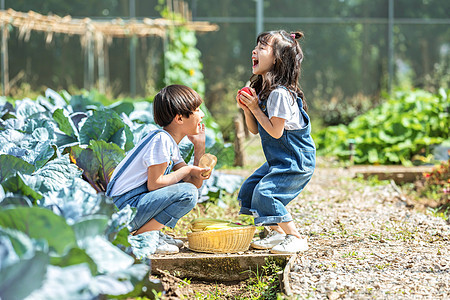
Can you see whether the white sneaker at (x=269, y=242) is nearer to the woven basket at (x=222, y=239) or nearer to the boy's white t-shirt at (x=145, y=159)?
the woven basket at (x=222, y=239)

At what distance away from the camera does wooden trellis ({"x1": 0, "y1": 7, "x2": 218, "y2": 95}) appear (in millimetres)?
8598

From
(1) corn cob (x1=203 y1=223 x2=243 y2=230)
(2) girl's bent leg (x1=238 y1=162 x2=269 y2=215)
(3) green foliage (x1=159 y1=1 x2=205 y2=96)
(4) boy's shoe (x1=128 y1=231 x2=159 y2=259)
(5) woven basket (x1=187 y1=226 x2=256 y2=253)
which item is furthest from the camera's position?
(3) green foliage (x1=159 y1=1 x2=205 y2=96)

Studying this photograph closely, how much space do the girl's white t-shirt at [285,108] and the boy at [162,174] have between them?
0.35m

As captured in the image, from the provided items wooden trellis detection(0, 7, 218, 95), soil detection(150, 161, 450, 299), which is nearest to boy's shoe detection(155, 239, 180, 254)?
soil detection(150, 161, 450, 299)

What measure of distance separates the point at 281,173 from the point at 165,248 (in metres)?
0.66

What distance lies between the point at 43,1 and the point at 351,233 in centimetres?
973

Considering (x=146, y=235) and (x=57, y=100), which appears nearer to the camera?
(x=146, y=235)

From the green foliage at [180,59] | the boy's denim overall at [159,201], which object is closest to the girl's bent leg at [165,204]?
the boy's denim overall at [159,201]

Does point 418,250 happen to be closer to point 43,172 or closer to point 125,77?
point 43,172

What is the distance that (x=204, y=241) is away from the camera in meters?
2.56

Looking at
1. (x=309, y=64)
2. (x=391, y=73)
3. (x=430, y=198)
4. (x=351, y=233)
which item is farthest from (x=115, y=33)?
(x=351, y=233)

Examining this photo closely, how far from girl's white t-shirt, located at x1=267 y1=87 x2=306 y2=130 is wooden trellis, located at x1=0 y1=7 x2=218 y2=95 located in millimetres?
6486

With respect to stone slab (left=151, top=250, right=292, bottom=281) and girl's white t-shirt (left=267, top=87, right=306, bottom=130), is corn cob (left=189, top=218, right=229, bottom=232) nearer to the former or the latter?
stone slab (left=151, top=250, right=292, bottom=281)

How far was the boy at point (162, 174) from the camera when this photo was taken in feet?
8.06
